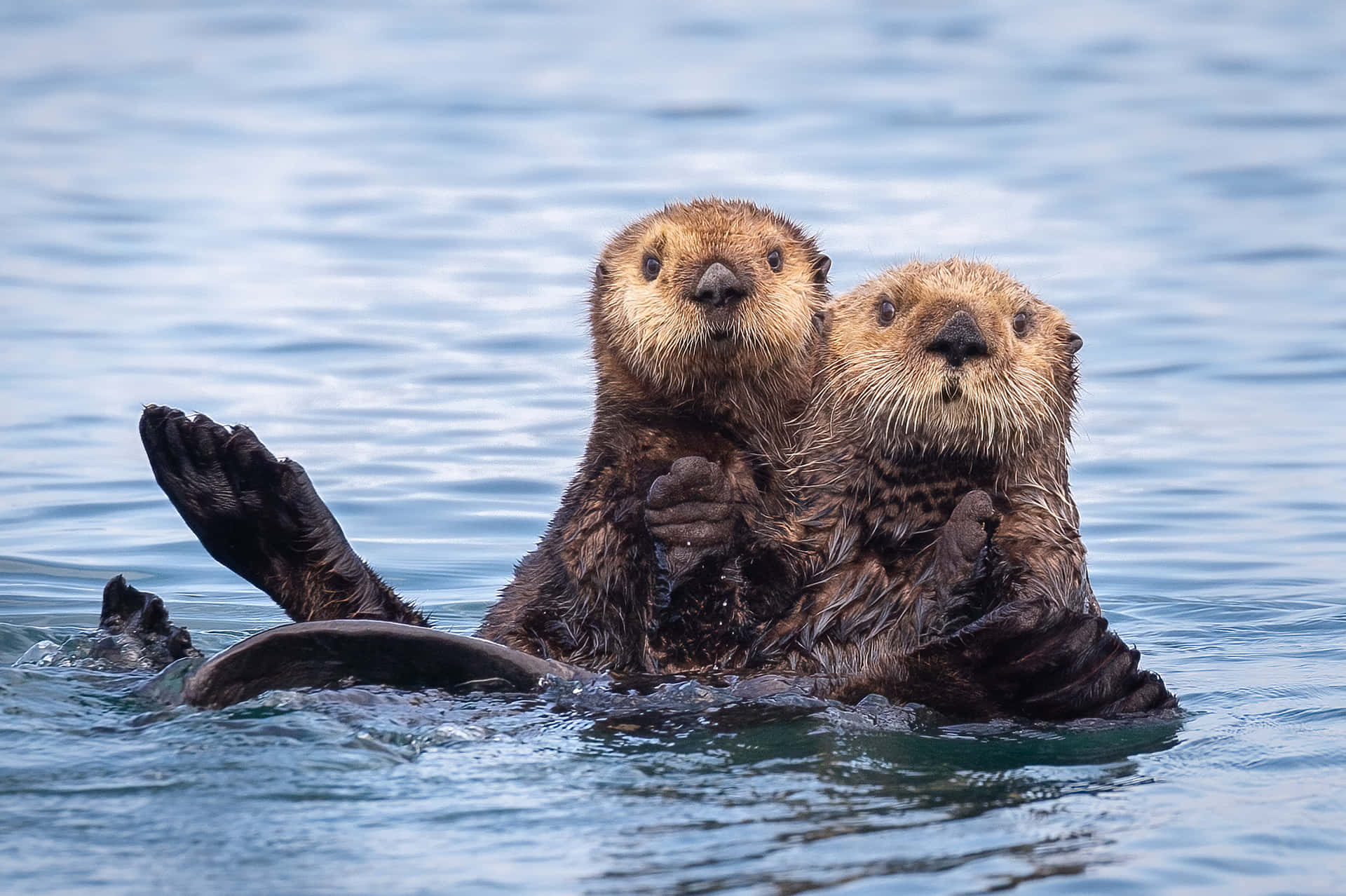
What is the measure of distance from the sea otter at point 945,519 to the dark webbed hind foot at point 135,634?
1.67 meters

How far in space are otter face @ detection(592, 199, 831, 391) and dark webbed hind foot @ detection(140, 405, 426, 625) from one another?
1.09 meters

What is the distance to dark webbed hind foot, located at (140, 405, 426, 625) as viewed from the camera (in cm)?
534

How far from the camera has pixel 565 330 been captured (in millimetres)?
11914

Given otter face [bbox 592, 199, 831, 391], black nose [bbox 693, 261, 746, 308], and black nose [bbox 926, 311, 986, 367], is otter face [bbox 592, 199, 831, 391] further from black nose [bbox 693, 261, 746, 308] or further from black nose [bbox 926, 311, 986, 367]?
black nose [bbox 926, 311, 986, 367]

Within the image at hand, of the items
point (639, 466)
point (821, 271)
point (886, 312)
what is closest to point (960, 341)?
point (886, 312)

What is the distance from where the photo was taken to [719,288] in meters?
5.44

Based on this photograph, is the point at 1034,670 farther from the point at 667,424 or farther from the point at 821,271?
the point at 821,271

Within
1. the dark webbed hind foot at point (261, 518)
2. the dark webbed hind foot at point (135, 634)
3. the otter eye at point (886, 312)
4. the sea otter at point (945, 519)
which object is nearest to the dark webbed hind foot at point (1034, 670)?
the sea otter at point (945, 519)

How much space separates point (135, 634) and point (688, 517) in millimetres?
1773

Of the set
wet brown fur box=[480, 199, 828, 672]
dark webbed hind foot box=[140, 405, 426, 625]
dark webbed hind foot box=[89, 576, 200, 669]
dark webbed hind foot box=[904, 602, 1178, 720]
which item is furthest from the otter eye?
dark webbed hind foot box=[89, 576, 200, 669]

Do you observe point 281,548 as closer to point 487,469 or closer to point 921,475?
point 921,475

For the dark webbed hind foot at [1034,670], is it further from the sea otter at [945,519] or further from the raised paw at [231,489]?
the raised paw at [231,489]

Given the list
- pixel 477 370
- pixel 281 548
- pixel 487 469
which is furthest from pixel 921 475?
pixel 477 370

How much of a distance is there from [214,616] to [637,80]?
12.0m
